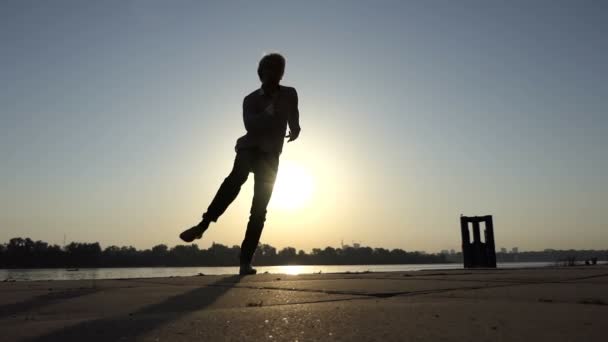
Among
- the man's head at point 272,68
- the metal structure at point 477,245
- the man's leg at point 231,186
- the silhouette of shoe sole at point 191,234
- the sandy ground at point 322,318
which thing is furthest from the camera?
the metal structure at point 477,245

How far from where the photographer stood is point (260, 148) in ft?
14.2

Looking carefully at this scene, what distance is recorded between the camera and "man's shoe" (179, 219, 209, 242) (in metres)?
4.04

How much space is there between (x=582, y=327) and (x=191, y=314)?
113cm

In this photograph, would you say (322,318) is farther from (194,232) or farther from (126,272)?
(126,272)

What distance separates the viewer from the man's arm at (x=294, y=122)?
15.3ft

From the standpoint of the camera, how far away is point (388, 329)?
119cm

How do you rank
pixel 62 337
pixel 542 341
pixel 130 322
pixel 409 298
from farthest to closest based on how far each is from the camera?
pixel 409 298
pixel 130 322
pixel 62 337
pixel 542 341

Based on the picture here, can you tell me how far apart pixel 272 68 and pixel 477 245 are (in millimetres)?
13144

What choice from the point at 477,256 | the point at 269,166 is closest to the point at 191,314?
the point at 269,166

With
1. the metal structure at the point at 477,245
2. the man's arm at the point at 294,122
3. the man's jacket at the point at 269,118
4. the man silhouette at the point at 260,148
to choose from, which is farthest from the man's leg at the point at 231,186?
the metal structure at the point at 477,245

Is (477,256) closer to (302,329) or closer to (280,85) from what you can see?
(280,85)

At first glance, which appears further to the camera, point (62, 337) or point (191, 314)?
point (191, 314)

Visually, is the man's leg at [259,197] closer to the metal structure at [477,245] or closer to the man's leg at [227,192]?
the man's leg at [227,192]

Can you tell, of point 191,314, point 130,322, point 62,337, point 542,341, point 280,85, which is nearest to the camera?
point 542,341
